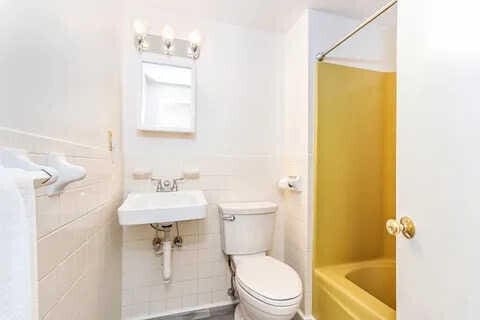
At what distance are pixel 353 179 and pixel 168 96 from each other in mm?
1415

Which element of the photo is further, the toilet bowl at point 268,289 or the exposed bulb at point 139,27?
the exposed bulb at point 139,27

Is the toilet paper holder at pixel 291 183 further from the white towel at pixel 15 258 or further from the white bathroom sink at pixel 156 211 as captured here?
the white towel at pixel 15 258

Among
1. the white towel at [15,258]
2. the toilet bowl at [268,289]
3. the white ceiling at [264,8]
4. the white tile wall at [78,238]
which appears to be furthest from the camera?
the white ceiling at [264,8]

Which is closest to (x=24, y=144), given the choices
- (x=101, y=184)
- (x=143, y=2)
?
(x=101, y=184)

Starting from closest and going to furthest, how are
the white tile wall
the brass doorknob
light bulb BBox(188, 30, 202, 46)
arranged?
the white tile wall, the brass doorknob, light bulb BBox(188, 30, 202, 46)

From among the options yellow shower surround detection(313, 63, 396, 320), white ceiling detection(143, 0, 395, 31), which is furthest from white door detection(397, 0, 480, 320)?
white ceiling detection(143, 0, 395, 31)

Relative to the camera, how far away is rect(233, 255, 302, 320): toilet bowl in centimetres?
108

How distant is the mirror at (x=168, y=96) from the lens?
1519 mm

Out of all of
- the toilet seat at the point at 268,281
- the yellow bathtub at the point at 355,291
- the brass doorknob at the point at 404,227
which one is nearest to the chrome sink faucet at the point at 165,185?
the toilet seat at the point at 268,281

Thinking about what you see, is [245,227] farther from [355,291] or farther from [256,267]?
[355,291]

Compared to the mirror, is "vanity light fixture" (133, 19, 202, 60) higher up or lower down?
higher up

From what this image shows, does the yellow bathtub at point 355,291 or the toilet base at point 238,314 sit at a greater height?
the yellow bathtub at point 355,291

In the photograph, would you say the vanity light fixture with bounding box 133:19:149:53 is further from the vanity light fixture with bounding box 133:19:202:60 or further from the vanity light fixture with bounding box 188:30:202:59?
the vanity light fixture with bounding box 188:30:202:59

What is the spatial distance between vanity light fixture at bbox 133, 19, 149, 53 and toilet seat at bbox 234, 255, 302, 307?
5.08 feet
